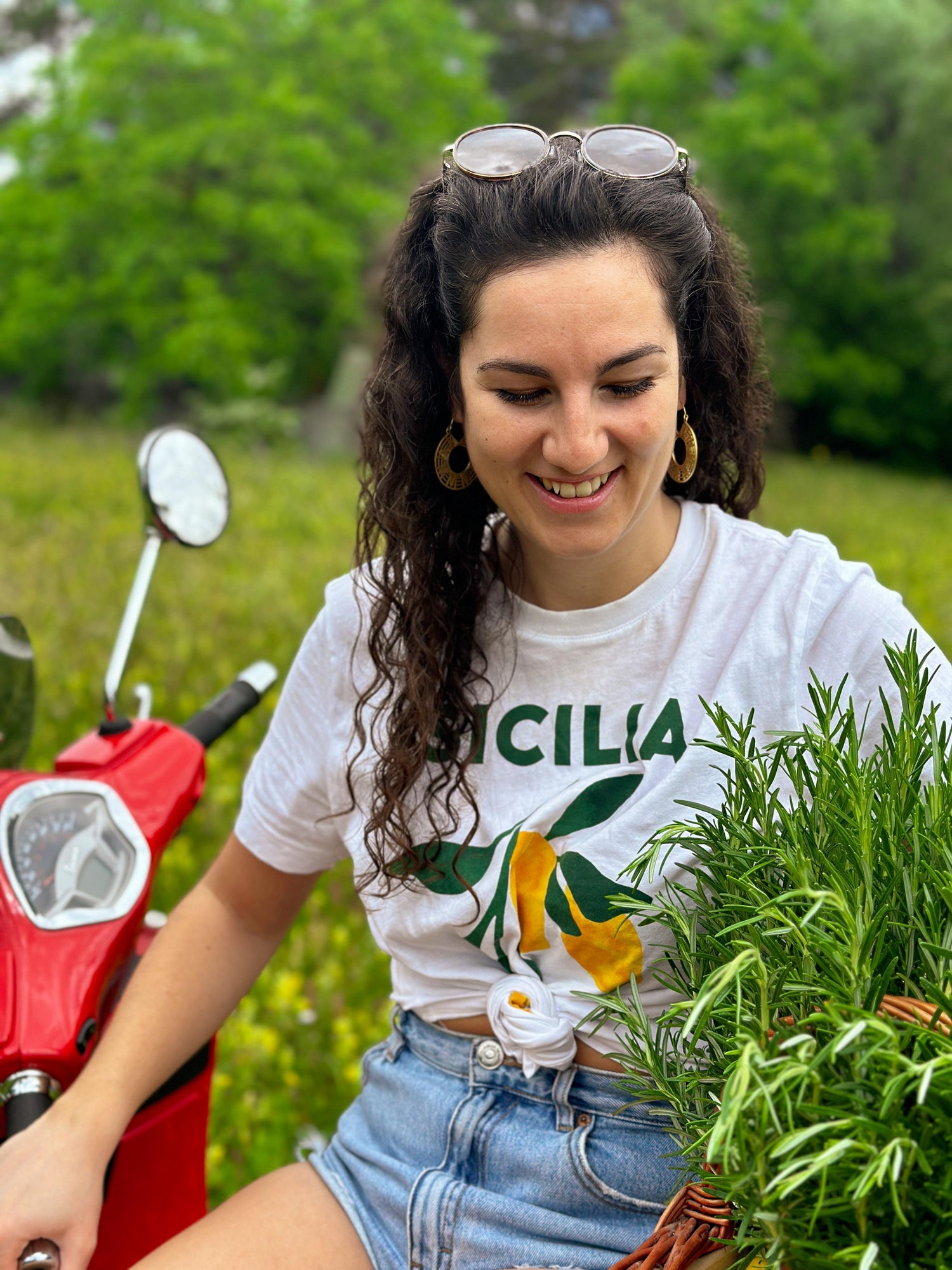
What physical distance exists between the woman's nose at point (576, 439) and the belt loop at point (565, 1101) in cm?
75

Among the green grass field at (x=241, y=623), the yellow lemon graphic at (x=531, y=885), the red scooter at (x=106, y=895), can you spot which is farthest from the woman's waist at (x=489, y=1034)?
the green grass field at (x=241, y=623)

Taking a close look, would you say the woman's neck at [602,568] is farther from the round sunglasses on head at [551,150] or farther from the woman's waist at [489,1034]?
the woman's waist at [489,1034]

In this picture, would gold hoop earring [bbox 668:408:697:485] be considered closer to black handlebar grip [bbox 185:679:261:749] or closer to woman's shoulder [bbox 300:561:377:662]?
woman's shoulder [bbox 300:561:377:662]

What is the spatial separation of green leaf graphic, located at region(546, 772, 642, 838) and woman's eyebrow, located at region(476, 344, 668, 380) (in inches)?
20.4

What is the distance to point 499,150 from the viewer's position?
5.52ft

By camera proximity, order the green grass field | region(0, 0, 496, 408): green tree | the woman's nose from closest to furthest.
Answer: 1. the woman's nose
2. the green grass field
3. region(0, 0, 496, 408): green tree

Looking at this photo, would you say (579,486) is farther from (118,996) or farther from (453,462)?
(118,996)

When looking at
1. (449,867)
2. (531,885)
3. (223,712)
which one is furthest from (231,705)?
(531,885)

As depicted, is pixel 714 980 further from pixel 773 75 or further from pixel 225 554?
pixel 773 75

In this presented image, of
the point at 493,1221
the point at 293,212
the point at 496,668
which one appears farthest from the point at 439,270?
the point at 293,212

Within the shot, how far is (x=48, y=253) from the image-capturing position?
16859 millimetres

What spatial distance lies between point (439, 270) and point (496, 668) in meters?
0.55

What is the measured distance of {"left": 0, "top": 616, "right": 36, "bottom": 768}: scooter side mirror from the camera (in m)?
1.75

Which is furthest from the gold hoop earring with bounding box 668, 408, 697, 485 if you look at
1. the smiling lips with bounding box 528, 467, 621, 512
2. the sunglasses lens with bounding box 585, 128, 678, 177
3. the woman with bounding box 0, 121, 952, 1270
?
the sunglasses lens with bounding box 585, 128, 678, 177
